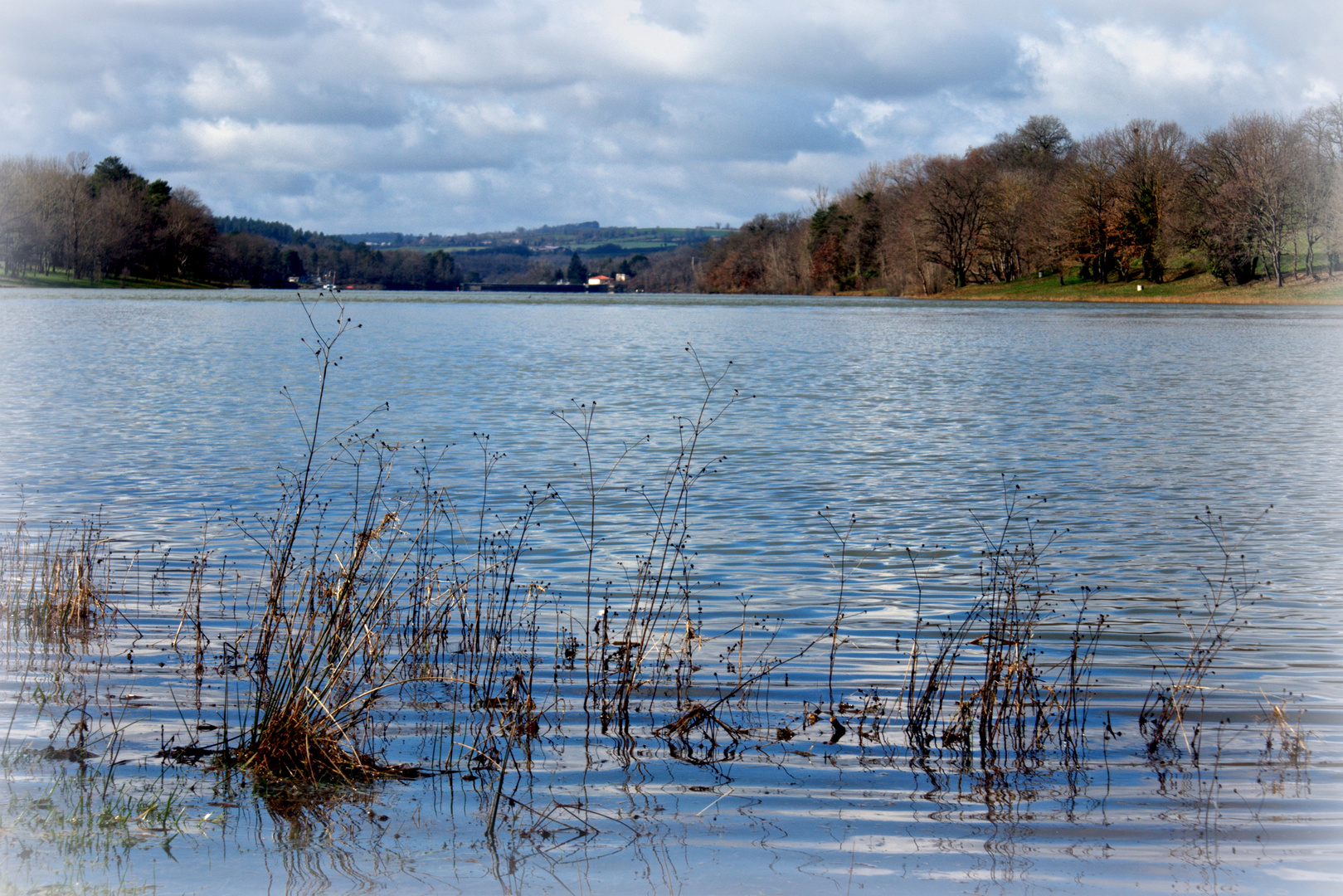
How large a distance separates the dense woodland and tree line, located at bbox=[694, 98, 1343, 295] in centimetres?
17

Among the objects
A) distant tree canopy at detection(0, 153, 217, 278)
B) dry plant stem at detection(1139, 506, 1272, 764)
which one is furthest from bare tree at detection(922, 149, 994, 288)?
dry plant stem at detection(1139, 506, 1272, 764)

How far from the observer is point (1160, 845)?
236 inches

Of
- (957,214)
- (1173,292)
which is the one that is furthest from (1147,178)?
(957,214)

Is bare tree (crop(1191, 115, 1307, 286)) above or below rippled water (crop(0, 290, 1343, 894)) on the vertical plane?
above

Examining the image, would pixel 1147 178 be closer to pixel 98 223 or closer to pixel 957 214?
pixel 957 214

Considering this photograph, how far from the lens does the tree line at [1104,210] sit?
77062 mm

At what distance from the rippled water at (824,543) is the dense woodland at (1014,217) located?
3413 cm

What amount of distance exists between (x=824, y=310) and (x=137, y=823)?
311ft

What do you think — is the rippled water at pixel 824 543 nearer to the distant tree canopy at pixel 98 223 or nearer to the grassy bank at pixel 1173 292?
the grassy bank at pixel 1173 292

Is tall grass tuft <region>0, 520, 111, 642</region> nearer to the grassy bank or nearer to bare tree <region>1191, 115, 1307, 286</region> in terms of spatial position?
bare tree <region>1191, 115, 1307, 286</region>

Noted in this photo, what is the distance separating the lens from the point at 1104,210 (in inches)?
3834

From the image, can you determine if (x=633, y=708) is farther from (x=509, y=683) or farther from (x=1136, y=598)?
(x=1136, y=598)

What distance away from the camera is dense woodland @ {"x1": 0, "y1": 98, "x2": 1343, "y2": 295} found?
7862 centimetres

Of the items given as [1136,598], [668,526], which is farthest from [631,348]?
[1136,598]
